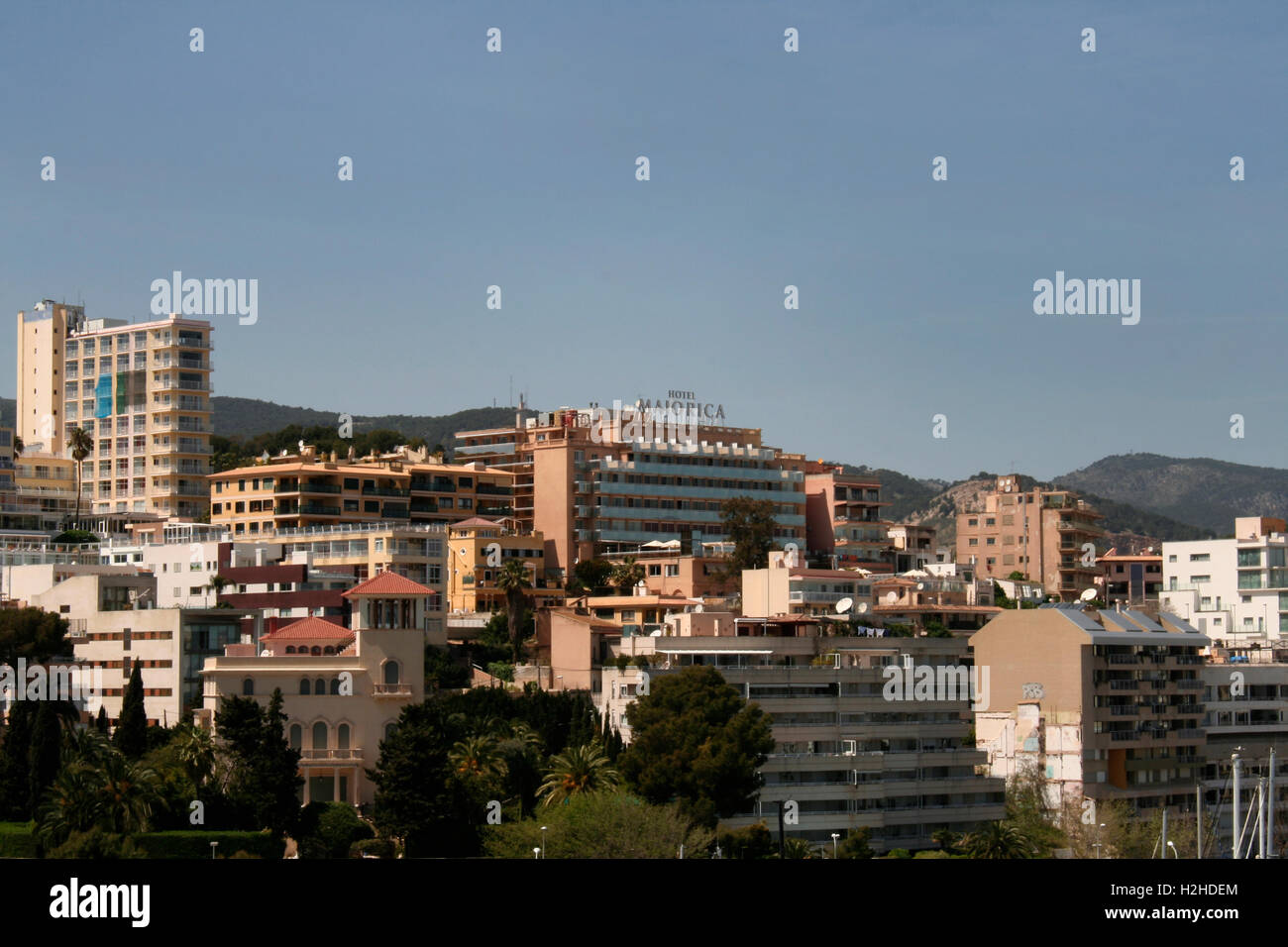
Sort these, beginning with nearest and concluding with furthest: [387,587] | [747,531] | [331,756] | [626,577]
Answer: [331,756] < [387,587] < [626,577] < [747,531]

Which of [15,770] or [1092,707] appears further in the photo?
[1092,707]

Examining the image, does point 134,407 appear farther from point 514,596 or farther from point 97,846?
point 97,846

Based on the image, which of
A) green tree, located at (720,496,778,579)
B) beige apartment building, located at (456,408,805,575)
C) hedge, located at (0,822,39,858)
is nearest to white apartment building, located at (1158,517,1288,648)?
beige apartment building, located at (456,408,805,575)

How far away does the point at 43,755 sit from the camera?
74875 mm

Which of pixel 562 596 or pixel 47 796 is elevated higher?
pixel 562 596

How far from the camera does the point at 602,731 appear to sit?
87812mm

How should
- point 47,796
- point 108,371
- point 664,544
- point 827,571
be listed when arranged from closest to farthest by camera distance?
1. point 47,796
2. point 827,571
3. point 664,544
4. point 108,371

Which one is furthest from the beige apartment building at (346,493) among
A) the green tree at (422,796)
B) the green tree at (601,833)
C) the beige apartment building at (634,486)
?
the green tree at (601,833)

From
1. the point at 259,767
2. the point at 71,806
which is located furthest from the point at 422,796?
the point at 71,806

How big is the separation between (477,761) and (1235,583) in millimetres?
85848

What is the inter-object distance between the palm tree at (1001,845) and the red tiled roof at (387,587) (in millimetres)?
27547
